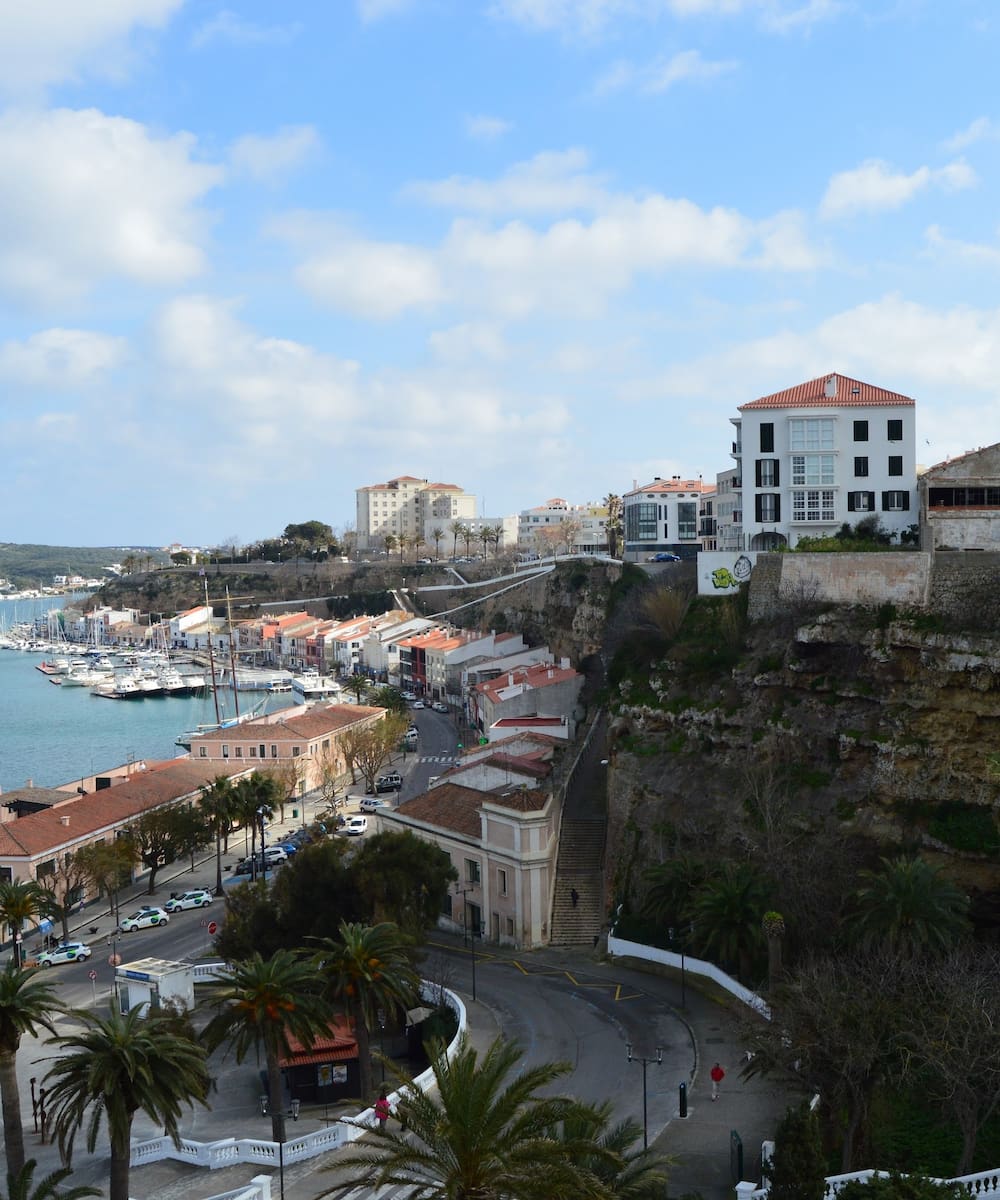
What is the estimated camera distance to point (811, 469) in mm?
48875

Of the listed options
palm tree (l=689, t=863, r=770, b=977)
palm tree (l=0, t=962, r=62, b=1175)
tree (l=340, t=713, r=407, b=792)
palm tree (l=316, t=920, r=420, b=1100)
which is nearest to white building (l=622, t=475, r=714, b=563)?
tree (l=340, t=713, r=407, b=792)

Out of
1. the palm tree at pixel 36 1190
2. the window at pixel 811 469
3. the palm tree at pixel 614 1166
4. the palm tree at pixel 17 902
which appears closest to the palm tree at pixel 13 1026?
the palm tree at pixel 36 1190

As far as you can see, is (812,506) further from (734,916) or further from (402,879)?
(402,879)

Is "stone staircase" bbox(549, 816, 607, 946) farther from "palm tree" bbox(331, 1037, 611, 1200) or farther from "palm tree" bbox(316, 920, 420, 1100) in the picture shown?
"palm tree" bbox(331, 1037, 611, 1200)

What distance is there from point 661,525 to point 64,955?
168ft

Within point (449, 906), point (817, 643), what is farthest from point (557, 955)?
point (817, 643)

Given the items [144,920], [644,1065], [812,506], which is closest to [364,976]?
[644,1065]

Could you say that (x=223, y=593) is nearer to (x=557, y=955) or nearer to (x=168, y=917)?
(x=168, y=917)

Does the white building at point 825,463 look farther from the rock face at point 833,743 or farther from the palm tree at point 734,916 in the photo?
the palm tree at point 734,916

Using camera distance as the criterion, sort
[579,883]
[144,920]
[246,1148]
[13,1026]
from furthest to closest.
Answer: [144,920] → [579,883] → [246,1148] → [13,1026]

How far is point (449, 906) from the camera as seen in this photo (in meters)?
40.9

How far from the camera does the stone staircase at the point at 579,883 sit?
38094mm

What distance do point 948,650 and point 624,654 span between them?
56.5 ft

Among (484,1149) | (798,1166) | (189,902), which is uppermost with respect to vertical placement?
(484,1149)
